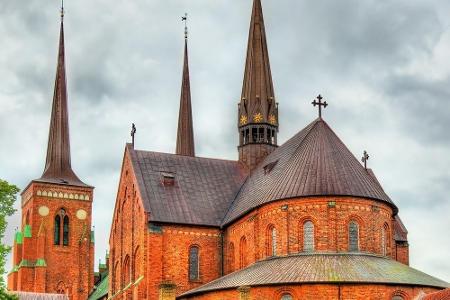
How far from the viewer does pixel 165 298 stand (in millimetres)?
50062

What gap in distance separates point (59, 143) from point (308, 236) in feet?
138

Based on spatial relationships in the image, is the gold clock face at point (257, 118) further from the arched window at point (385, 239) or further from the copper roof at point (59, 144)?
the copper roof at point (59, 144)

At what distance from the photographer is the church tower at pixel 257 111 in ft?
202

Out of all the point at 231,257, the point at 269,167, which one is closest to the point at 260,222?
the point at 231,257

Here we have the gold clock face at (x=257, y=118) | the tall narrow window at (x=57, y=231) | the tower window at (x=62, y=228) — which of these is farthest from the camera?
the tower window at (x=62, y=228)

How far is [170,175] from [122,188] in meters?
4.75

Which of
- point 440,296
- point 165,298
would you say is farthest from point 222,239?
point 440,296

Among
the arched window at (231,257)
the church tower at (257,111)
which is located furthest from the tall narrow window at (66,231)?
the arched window at (231,257)

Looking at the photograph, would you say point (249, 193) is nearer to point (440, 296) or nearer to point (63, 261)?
point (440, 296)

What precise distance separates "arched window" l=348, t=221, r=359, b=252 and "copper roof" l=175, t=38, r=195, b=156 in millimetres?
29055

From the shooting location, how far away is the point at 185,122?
7756 cm

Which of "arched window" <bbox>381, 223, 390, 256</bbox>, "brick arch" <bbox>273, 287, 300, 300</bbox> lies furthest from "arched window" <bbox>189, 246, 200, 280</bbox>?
"arched window" <bbox>381, 223, 390, 256</bbox>

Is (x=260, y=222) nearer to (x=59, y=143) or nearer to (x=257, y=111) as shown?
(x=257, y=111)

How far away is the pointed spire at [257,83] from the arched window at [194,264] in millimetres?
11685
